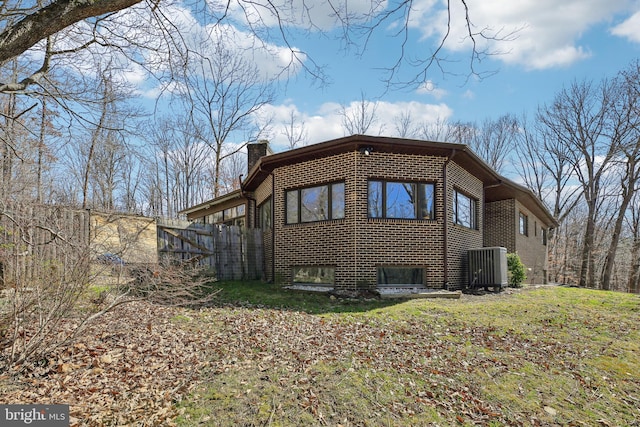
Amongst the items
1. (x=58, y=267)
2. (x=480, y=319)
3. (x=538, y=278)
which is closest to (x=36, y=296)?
(x=58, y=267)

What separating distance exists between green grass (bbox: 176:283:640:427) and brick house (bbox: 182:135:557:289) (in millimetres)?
1971

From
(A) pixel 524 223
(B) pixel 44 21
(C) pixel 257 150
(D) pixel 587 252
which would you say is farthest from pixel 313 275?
(D) pixel 587 252

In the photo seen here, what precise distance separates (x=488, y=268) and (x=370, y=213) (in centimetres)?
392

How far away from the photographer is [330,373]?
4699mm

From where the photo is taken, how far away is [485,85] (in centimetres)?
478

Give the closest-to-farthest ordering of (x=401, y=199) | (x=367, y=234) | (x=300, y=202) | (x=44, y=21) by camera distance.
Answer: (x=44, y=21)
(x=367, y=234)
(x=401, y=199)
(x=300, y=202)

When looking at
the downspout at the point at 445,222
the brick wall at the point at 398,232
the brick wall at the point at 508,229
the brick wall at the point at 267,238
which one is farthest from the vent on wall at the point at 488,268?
the brick wall at the point at 267,238

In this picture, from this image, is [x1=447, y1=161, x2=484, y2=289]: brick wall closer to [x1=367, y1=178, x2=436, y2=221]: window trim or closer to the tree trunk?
[x1=367, y1=178, x2=436, y2=221]: window trim

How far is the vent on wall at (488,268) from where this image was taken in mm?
10469

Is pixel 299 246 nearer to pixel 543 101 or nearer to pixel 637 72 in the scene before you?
pixel 637 72

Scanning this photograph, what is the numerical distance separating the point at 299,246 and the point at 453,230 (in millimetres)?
4491

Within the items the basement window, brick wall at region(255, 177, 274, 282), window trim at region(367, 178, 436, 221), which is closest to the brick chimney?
brick wall at region(255, 177, 274, 282)

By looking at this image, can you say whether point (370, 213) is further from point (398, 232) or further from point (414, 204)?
point (414, 204)

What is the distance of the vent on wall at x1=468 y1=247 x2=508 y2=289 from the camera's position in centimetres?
1047
